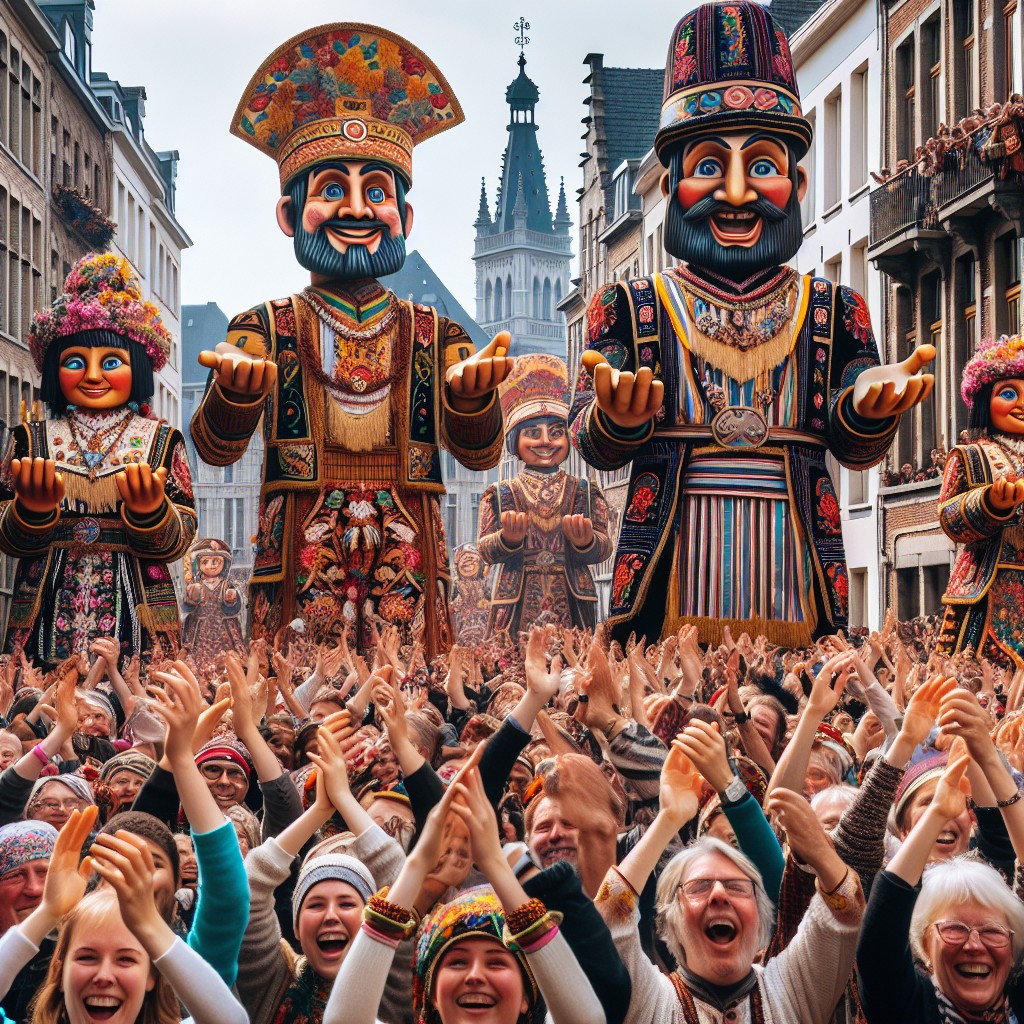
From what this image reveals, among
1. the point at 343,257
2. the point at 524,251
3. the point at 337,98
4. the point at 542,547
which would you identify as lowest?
the point at 542,547

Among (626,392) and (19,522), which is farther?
(19,522)

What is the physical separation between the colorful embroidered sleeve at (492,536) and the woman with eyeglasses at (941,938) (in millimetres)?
16054

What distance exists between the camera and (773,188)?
35.4ft

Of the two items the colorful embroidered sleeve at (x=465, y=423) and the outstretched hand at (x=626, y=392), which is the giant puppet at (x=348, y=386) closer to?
the colorful embroidered sleeve at (x=465, y=423)

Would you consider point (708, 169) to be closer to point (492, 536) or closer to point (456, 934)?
point (456, 934)

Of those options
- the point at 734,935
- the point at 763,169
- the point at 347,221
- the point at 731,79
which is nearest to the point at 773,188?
the point at 763,169

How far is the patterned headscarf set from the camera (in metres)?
5.29

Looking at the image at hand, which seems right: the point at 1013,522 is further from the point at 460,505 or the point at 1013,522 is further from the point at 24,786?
the point at 460,505

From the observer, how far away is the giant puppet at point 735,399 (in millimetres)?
10719

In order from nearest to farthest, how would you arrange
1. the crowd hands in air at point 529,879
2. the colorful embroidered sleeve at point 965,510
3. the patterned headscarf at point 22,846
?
the crowd hands in air at point 529,879 → the patterned headscarf at point 22,846 → the colorful embroidered sleeve at point 965,510

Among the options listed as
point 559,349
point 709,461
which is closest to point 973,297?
point 709,461

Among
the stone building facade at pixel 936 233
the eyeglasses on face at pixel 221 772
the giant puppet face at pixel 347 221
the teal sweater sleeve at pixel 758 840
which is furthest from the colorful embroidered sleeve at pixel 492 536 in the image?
the teal sweater sleeve at pixel 758 840

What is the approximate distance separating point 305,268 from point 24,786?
20.5 feet

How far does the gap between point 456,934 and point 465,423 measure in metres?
7.43
